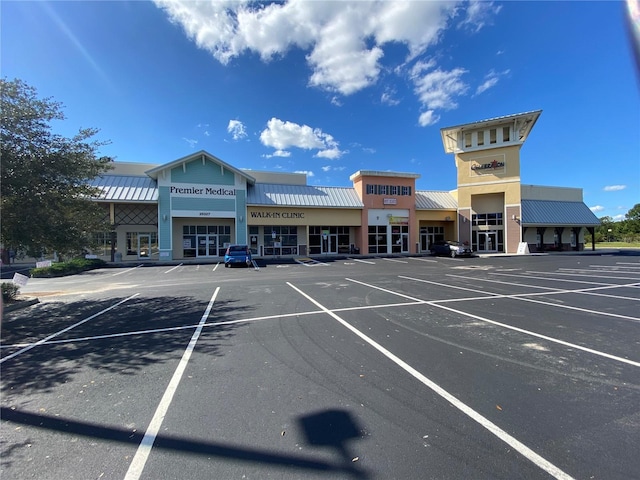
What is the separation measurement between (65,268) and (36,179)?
13907 millimetres

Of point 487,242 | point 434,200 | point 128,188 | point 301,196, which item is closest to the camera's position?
point 128,188

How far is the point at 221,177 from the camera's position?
2895 centimetres

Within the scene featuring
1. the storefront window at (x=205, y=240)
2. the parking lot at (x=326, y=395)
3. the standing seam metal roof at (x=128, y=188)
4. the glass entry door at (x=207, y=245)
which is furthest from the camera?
the glass entry door at (x=207, y=245)

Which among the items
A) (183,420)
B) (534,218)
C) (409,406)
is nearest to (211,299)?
(183,420)

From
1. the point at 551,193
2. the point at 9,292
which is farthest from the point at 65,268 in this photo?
the point at 551,193

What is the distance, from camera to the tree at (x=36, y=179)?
27.3ft

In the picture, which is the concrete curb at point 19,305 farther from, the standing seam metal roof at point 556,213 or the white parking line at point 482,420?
the standing seam metal roof at point 556,213

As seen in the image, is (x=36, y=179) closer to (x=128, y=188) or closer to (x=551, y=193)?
(x=128, y=188)

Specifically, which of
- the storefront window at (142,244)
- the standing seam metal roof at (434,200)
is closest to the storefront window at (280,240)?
the storefront window at (142,244)

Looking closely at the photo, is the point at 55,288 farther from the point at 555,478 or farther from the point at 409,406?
the point at 555,478

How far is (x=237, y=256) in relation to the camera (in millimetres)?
22891

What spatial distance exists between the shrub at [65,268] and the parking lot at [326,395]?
44.1 ft

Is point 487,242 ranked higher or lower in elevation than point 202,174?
lower

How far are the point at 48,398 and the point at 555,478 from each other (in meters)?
5.23
